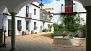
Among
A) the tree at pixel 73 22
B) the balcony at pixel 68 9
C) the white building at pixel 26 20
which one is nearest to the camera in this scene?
the tree at pixel 73 22

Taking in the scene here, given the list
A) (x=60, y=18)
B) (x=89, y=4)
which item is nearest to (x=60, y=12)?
(x=60, y=18)

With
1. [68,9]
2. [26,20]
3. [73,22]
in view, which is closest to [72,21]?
[73,22]

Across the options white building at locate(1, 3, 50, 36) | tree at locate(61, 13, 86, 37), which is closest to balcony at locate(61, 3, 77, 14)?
tree at locate(61, 13, 86, 37)

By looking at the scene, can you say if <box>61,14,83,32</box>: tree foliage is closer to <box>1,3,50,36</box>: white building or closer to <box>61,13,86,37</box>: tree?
<box>61,13,86,37</box>: tree

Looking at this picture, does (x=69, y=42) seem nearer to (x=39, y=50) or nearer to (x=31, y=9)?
(x=39, y=50)

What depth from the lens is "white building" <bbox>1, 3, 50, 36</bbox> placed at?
1736 cm

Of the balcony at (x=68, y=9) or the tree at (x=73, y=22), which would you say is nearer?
the tree at (x=73, y=22)

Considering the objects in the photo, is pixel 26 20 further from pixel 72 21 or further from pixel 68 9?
pixel 72 21

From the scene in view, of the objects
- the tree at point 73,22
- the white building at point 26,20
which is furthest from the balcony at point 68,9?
the white building at point 26,20

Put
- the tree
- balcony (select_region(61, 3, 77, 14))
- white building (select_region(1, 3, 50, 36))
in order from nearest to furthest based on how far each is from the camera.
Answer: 1. the tree
2. balcony (select_region(61, 3, 77, 14))
3. white building (select_region(1, 3, 50, 36))

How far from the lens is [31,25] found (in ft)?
73.9

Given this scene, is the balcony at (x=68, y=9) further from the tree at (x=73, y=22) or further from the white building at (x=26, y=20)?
the white building at (x=26, y=20)

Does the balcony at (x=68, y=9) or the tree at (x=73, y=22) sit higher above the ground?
the balcony at (x=68, y=9)

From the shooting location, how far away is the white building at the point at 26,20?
Answer: 17362 mm
